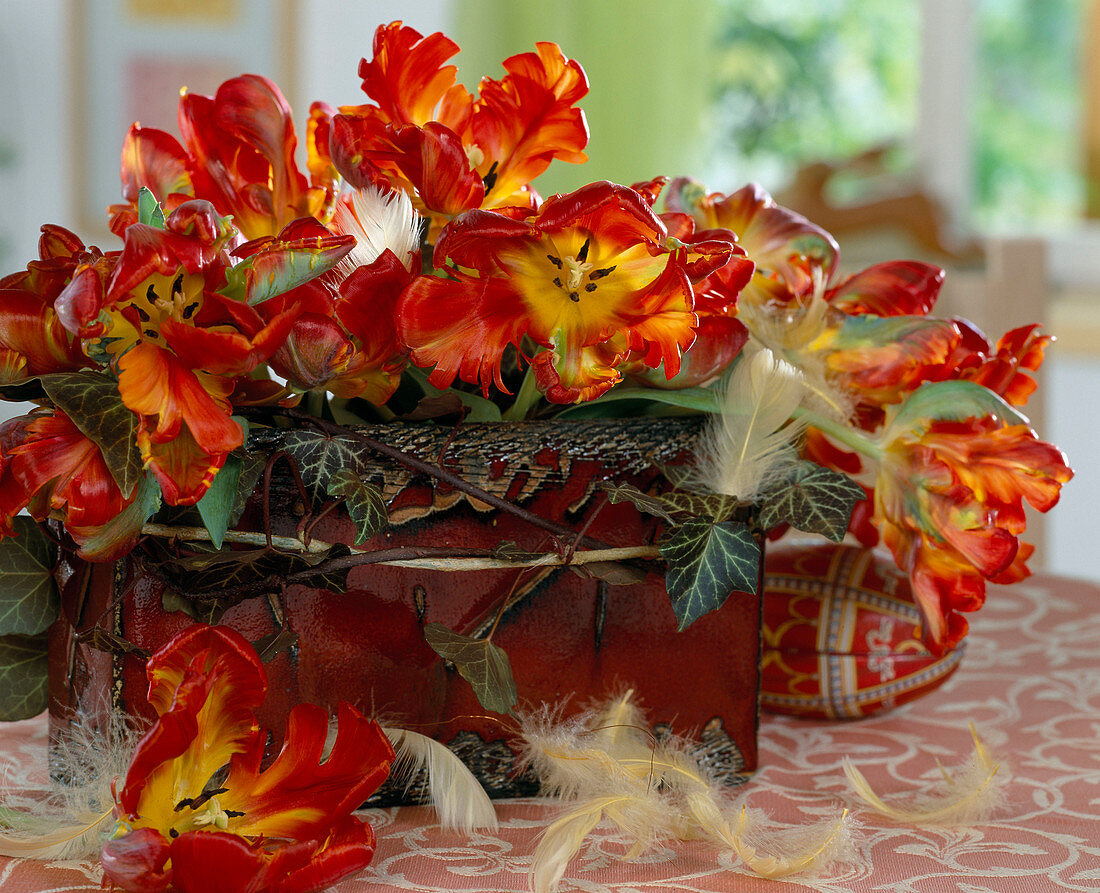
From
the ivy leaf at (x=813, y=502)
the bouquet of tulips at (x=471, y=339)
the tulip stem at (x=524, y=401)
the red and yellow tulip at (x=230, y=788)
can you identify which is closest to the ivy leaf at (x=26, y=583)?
the bouquet of tulips at (x=471, y=339)

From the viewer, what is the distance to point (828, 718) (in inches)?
27.1

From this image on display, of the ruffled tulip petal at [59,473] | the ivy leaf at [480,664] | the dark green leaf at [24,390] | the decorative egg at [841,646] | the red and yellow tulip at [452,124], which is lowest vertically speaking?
the decorative egg at [841,646]

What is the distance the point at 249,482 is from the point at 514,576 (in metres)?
0.13

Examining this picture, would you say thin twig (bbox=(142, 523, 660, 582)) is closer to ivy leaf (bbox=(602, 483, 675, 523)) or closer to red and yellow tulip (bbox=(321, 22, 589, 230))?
ivy leaf (bbox=(602, 483, 675, 523))

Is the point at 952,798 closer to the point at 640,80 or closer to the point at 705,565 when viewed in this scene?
the point at 705,565

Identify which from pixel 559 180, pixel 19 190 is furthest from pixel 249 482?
pixel 19 190

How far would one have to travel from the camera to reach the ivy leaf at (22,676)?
1.80 ft

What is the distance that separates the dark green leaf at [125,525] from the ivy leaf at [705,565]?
0.21 meters

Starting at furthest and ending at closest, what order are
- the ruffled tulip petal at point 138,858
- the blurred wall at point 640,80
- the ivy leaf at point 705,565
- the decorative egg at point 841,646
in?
1. the blurred wall at point 640,80
2. the decorative egg at point 841,646
3. the ivy leaf at point 705,565
4. the ruffled tulip petal at point 138,858

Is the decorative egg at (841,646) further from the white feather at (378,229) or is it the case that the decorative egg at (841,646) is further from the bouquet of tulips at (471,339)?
the white feather at (378,229)

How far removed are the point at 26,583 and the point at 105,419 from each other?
0.42 feet

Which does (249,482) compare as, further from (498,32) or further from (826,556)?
(498,32)

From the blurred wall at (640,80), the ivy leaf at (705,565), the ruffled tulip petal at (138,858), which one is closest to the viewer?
the ruffled tulip petal at (138,858)

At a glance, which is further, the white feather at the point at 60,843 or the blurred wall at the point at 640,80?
the blurred wall at the point at 640,80
